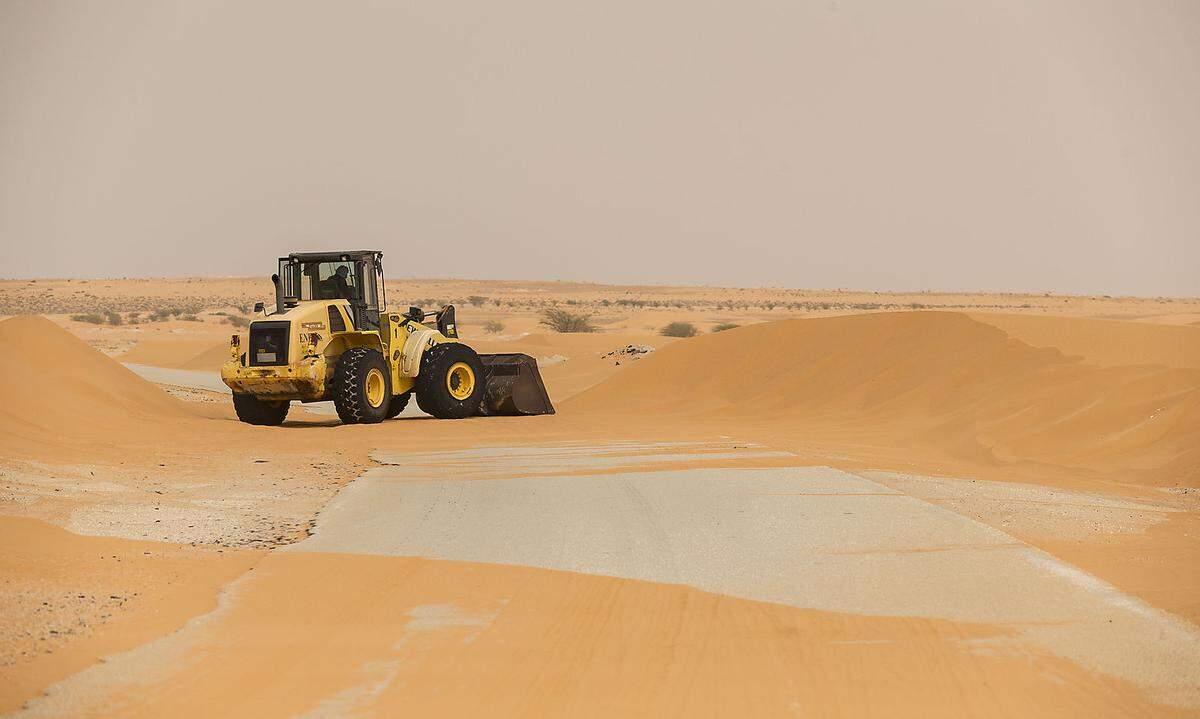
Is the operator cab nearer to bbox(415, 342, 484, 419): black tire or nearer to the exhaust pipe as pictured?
the exhaust pipe

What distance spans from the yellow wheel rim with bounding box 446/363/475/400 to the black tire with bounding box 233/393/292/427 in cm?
297

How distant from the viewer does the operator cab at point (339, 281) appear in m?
23.0

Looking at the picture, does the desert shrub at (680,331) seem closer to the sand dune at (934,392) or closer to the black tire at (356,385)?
the sand dune at (934,392)

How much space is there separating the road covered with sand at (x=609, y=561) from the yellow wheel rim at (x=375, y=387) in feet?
2.01

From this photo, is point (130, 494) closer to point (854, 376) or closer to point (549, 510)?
point (549, 510)

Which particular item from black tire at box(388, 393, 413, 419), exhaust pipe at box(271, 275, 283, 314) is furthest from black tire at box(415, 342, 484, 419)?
exhaust pipe at box(271, 275, 283, 314)

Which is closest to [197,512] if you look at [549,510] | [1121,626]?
[549,510]

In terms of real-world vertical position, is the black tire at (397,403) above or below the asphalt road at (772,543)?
below

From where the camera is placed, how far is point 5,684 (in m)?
6.39

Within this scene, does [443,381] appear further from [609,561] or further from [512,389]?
[609,561]

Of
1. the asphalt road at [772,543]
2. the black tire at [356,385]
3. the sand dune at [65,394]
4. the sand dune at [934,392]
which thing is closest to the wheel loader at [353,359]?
the black tire at [356,385]

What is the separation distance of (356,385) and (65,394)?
4.60 metres

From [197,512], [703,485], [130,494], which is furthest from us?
[703,485]

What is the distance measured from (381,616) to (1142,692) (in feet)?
13.9
